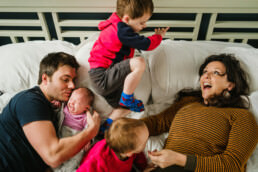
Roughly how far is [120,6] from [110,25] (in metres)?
0.18

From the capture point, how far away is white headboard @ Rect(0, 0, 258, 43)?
1.64m

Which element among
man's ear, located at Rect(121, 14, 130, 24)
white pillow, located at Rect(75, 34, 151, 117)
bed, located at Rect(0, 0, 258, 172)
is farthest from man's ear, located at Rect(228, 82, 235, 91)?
man's ear, located at Rect(121, 14, 130, 24)

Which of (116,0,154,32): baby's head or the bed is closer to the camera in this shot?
(116,0,154,32): baby's head

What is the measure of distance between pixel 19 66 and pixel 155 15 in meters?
1.43

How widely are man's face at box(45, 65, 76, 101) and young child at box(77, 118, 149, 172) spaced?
0.51 m

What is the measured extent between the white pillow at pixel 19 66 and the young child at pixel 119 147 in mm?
932

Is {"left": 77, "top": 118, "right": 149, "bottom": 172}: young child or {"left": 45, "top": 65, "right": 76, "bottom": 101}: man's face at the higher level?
{"left": 45, "top": 65, "right": 76, "bottom": 101}: man's face

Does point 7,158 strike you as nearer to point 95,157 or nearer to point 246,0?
point 95,157

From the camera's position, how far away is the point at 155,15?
5.95ft

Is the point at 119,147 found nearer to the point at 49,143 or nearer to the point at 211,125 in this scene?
the point at 49,143

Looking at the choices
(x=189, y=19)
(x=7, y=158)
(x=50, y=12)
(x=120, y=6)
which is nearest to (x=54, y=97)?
(x=7, y=158)

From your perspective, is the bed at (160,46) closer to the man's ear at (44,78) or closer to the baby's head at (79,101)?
the baby's head at (79,101)

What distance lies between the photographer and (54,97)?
132 centimetres

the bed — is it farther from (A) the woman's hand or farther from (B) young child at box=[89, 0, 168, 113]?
(A) the woman's hand
